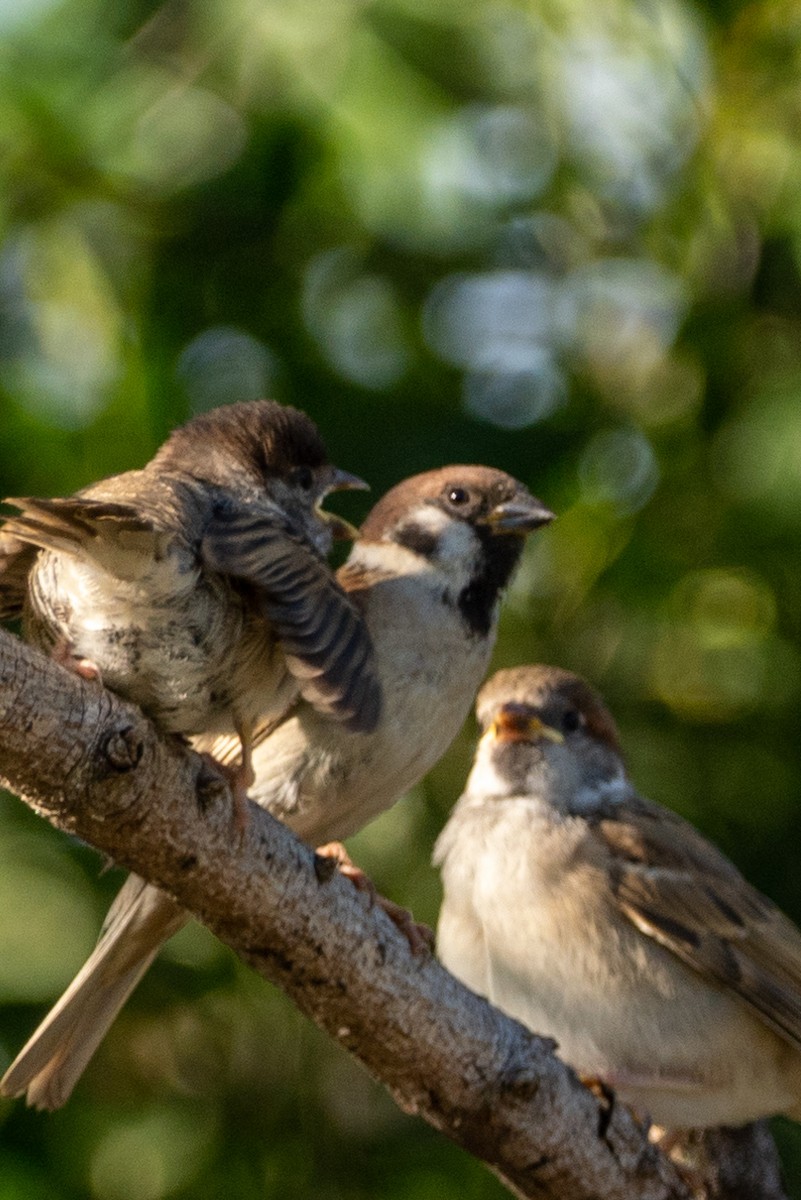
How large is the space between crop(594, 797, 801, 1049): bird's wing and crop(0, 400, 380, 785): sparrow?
1.42 m

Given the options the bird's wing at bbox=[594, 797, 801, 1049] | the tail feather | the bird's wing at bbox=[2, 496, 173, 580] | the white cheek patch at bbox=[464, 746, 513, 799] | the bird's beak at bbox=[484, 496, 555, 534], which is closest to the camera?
the bird's wing at bbox=[2, 496, 173, 580]

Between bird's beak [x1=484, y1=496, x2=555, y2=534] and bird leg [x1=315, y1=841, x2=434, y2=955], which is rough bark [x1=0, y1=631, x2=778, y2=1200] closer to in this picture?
bird leg [x1=315, y1=841, x2=434, y2=955]

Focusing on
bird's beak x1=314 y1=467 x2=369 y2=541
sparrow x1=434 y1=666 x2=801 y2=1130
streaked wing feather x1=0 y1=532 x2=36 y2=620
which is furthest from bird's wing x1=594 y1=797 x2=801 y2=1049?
streaked wing feather x1=0 y1=532 x2=36 y2=620

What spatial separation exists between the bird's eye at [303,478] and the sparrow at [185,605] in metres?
0.56

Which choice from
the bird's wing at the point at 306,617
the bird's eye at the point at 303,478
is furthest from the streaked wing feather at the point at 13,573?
the bird's eye at the point at 303,478

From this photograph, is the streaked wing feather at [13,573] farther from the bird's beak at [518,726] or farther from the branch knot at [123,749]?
the bird's beak at [518,726]

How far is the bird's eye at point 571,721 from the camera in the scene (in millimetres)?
4449

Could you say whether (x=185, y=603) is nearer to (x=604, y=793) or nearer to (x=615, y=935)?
(x=615, y=935)

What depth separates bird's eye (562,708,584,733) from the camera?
445cm

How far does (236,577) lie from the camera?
2855 millimetres

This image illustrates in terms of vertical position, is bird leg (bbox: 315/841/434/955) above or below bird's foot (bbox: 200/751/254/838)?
below

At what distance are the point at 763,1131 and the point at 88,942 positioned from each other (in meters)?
1.83

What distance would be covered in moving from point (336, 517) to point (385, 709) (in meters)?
0.45

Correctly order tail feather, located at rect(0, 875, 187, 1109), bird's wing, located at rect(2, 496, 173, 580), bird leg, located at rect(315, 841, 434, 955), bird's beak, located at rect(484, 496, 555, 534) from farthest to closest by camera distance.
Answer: bird's beak, located at rect(484, 496, 555, 534) → tail feather, located at rect(0, 875, 187, 1109) → bird leg, located at rect(315, 841, 434, 955) → bird's wing, located at rect(2, 496, 173, 580)
